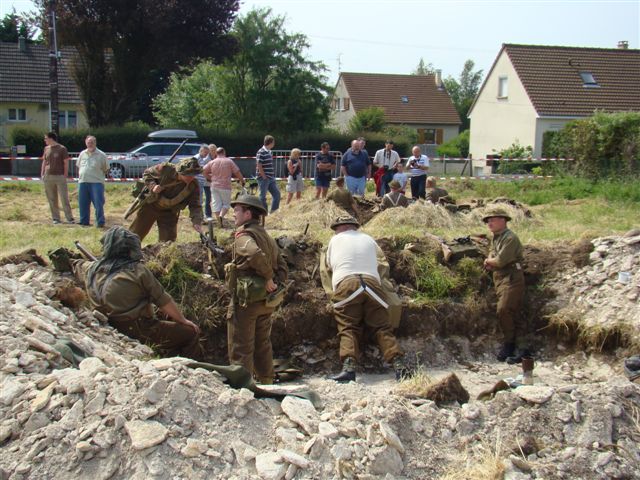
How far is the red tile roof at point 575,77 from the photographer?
33031 mm

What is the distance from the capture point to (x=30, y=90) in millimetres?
35844

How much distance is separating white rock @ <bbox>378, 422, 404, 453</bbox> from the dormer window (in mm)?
32581

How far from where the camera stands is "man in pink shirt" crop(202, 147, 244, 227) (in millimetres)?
13234

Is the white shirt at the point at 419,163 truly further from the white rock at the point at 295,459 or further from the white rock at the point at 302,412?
the white rock at the point at 295,459

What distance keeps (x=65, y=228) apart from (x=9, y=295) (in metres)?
5.90

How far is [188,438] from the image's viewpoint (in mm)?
4613

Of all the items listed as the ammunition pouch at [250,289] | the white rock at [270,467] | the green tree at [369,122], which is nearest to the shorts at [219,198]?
the ammunition pouch at [250,289]

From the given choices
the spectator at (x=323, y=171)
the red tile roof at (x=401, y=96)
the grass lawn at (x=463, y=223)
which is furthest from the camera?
the red tile roof at (x=401, y=96)

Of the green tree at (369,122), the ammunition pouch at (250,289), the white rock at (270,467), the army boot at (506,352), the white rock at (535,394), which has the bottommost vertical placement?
the army boot at (506,352)

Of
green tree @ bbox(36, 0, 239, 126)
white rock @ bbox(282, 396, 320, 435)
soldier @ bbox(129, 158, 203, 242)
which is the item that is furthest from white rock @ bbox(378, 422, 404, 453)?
green tree @ bbox(36, 0, 239, 126)

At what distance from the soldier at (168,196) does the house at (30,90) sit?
27.4 meters

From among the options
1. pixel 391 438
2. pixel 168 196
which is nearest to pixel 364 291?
pixel 391 438

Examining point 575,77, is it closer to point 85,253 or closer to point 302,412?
point 85,253

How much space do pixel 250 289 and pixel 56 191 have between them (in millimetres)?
7864
